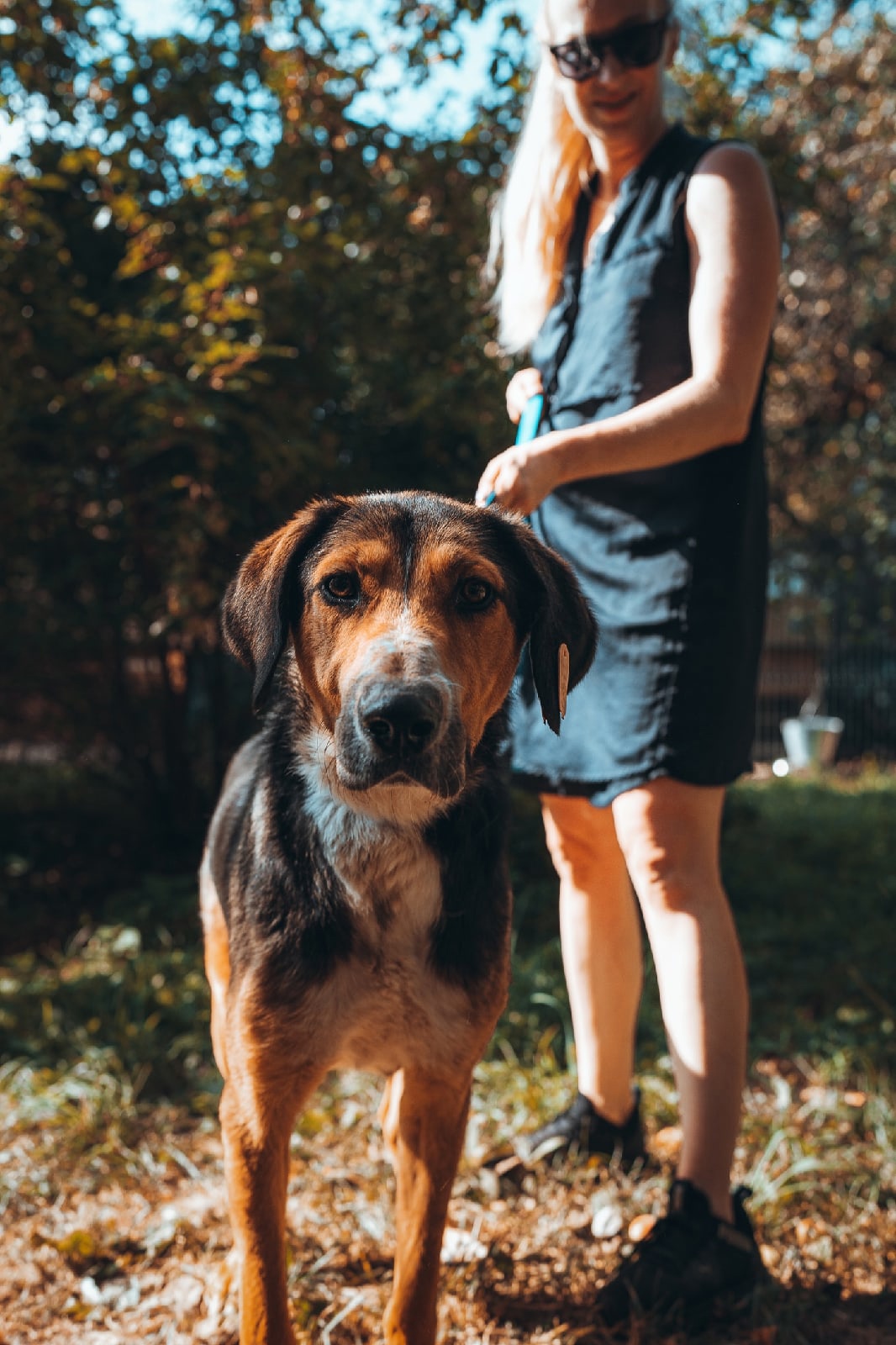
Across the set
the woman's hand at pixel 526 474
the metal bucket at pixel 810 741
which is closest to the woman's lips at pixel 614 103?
the woman's hand at pixel 526 474

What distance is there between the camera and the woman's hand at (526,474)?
218cm

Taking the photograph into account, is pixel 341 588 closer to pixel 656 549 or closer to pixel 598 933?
pixel 656 549

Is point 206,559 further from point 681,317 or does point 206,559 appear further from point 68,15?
point 681,317

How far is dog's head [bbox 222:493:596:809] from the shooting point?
72.9 inches

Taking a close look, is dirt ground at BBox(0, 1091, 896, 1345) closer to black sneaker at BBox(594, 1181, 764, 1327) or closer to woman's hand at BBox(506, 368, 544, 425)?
black sneaker at BBox(594, 1181, 764, 1327)

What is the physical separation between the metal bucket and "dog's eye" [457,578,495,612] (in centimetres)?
1083

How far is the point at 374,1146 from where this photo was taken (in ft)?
10.5

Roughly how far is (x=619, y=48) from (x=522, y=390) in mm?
812

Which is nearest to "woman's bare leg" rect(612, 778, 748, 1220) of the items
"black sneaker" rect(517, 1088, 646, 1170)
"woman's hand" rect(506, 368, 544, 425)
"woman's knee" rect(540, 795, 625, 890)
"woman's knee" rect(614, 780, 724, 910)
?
"woman's knee" rect(614, 780, 724, 910)

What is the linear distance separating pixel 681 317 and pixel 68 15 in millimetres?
3371

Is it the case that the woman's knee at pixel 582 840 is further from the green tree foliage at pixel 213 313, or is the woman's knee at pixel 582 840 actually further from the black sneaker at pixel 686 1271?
the green tree foliage at pixel 213 313

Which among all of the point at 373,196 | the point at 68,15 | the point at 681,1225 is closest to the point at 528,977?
the point at 681,1225

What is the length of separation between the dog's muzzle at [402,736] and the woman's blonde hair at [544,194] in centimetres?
151

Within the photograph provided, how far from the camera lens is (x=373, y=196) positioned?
4805 mm
